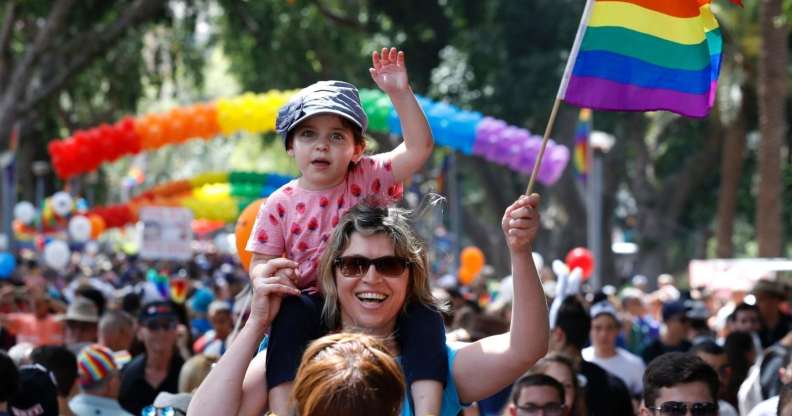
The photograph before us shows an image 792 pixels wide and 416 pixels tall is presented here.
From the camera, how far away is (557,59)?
110 feet

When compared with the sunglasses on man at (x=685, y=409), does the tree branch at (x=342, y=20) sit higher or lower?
higher

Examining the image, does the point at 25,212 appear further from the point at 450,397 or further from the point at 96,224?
the point at 450,397

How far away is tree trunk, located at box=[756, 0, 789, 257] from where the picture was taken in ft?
79.6

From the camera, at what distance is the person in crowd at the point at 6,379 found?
6.01 meters

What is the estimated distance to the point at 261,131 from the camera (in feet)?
65.4

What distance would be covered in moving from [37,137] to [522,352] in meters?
34.1

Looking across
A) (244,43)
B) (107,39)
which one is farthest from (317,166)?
(244,43)

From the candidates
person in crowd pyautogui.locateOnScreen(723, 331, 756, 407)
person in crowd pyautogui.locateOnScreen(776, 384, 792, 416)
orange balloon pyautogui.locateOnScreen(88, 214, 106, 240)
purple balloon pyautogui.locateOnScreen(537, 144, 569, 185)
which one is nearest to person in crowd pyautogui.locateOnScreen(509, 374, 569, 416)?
person in crowd pyautogui.locateOnScreen(776, 384, 792, 416)

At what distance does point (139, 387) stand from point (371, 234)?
4.92m

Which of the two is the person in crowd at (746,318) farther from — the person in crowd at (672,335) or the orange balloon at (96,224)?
the orange balloon at (96,224)

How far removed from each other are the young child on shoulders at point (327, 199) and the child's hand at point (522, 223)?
385 mm

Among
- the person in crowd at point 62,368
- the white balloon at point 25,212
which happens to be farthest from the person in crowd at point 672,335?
the white balloon at point 25,212

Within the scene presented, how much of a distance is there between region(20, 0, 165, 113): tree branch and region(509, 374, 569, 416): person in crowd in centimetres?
1730

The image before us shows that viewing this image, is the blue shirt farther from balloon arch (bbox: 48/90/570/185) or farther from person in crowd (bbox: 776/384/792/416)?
balloon arch (bbox: 48/90/570/185)
